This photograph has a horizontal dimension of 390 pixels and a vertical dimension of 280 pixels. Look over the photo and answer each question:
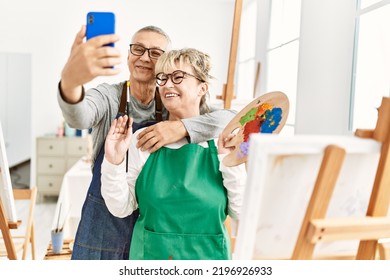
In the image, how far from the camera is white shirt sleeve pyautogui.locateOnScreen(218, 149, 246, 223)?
3.89 ft

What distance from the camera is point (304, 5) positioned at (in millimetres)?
1541

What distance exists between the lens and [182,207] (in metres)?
1.17

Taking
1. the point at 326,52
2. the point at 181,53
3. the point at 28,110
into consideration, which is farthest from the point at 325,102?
the point at 28,110

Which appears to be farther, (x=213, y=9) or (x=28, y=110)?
(x=28, y=110)

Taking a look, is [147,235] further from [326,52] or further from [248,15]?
[248,15]

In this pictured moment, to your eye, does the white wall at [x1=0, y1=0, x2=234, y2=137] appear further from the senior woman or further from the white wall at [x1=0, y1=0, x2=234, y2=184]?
the senior woman

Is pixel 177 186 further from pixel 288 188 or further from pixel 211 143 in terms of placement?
pixel 288 188

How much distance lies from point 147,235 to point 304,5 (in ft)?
3.04

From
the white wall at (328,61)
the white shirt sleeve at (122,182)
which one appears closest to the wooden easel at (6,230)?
the white shirt sleeve at (122,182)

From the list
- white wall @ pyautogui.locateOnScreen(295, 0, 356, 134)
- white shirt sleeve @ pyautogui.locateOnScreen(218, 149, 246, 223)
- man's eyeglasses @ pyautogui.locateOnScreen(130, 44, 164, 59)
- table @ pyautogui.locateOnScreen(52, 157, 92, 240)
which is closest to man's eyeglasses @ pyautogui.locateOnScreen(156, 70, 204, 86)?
man's eyeglasses @ pyautogui.locateOnScreen(130, 44, 164, 59)

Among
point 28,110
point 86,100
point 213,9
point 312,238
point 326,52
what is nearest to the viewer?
point 312,238

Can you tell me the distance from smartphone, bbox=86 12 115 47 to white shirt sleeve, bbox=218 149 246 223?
Answer: 43cm

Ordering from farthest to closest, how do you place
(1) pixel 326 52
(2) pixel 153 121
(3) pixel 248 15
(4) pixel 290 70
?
(3) pixel 248 15 → (4) pixel 290 70 → (1) pixel 326 52 → (2) pixel 153 121
